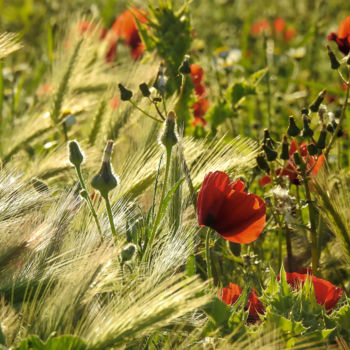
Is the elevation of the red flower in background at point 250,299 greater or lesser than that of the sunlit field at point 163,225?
lesser

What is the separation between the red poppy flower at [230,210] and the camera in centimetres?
110

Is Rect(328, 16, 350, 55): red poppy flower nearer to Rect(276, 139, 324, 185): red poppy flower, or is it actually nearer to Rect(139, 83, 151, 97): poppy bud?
Rect(276, 139, 324, 185): red poppy flower

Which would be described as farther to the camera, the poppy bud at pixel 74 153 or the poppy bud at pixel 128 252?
the poppy bud at pixel 74 153

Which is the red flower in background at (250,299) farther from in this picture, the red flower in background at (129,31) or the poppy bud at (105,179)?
the red flower in background at (129,31)

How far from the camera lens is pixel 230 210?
112 cm

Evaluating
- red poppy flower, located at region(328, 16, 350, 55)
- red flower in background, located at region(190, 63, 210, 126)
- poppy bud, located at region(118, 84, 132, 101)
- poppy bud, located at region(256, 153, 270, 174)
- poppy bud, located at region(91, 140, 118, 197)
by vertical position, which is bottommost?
red flower in background, located at region(190, 63, 210, 126)

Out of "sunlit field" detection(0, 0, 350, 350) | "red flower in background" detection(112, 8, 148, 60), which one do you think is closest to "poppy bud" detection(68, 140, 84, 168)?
"sunlit field" detection(0, 0, 350, 350)

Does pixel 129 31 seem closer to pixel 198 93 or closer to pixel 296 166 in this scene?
pixel 198 93

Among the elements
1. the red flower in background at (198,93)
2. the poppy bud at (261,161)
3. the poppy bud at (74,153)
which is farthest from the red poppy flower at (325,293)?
the red flower in background at (198,93)

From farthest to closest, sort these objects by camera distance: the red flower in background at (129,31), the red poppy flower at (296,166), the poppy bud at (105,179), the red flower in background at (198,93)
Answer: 1. the red flower in background at (129,31)
2. the red flower in background at (198,93)
3. the red poppy flower at (296,166)
4. the poppy bud at (105,179)

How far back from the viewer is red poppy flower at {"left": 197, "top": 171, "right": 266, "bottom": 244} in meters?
1.10

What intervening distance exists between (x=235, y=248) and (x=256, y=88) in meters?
0.53

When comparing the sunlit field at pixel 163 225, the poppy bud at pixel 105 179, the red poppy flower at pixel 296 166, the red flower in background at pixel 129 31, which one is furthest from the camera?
the red flower in background at pixel 129 31

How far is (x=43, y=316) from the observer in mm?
854
